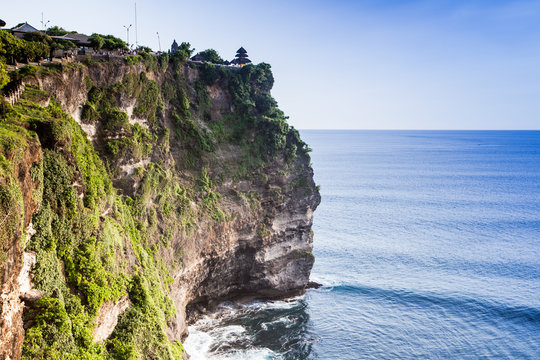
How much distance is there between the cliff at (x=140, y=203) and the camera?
22453 millimetres

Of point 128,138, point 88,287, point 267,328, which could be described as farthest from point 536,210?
point 88,287

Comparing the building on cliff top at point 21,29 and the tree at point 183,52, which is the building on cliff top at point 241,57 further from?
the building on cliff top at point 21,29

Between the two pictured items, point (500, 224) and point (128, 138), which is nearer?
point (128, 138)

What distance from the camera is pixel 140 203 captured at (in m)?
40.7

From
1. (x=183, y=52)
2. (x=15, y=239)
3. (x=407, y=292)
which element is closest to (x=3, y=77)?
(x=15, y=239)

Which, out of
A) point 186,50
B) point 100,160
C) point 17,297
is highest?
point 186,50

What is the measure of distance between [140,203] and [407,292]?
35056 millimetres

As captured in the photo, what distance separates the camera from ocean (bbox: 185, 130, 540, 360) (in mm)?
44969

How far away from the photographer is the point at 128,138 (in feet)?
134

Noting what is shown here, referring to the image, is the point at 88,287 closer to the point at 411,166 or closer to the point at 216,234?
the point at 216,234

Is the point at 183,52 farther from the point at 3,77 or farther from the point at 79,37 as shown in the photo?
the point at 3,77

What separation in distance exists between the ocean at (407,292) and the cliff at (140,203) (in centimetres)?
538

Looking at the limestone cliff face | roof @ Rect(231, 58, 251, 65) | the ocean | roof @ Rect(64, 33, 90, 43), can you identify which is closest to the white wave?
the ocean

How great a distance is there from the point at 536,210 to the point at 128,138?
84490mm
